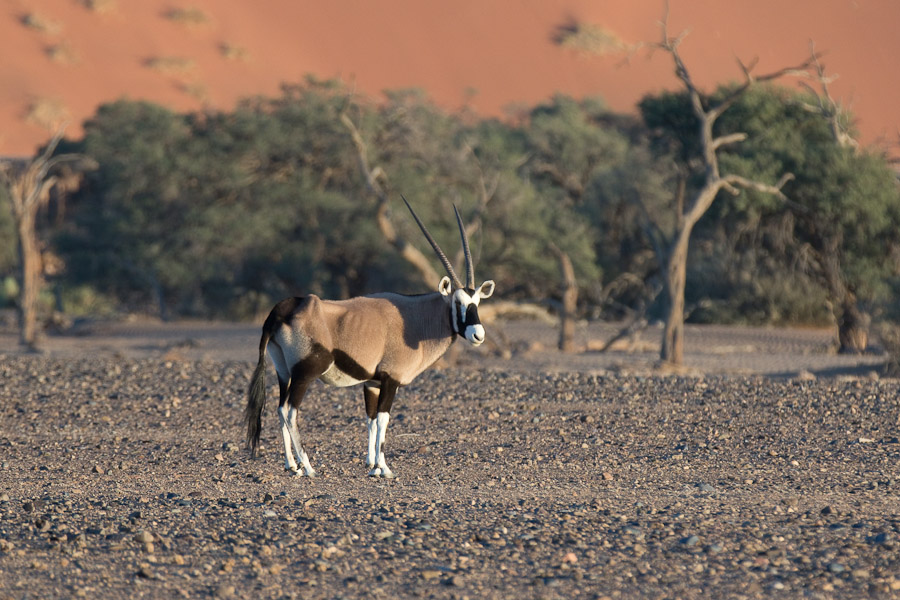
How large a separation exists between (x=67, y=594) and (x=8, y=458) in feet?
12.9

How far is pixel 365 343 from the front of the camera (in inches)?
302

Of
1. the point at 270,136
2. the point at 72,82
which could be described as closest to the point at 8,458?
the point at 270,136

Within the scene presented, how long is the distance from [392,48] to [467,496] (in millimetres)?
61286

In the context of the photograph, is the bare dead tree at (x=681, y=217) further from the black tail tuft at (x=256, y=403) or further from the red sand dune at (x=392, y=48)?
the red sand dune at (x=392, y=48)

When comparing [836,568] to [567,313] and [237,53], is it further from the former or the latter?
[237,53]

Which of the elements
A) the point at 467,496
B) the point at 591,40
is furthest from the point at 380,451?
the point at 591,40

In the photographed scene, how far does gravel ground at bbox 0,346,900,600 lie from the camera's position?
17.5 feet

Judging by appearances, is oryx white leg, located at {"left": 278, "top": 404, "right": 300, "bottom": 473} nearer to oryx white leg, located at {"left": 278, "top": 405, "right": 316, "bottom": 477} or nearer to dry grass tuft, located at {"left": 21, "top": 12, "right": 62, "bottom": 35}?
oryx white leg, located at {"left": 278, "top": 405, "right": 316, "bottom": 477}

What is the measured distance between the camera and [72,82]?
60.5 m

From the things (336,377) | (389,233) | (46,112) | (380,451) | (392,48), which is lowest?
(380,451)

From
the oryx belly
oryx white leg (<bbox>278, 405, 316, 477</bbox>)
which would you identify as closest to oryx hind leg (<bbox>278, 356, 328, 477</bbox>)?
oryx white leg (<bbox>278, 405, 316, 477</bbox>)

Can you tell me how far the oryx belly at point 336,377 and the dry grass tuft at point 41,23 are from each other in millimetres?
61694

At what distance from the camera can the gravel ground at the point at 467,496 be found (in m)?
5.35

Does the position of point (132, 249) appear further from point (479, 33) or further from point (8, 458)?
point (479, 33)
